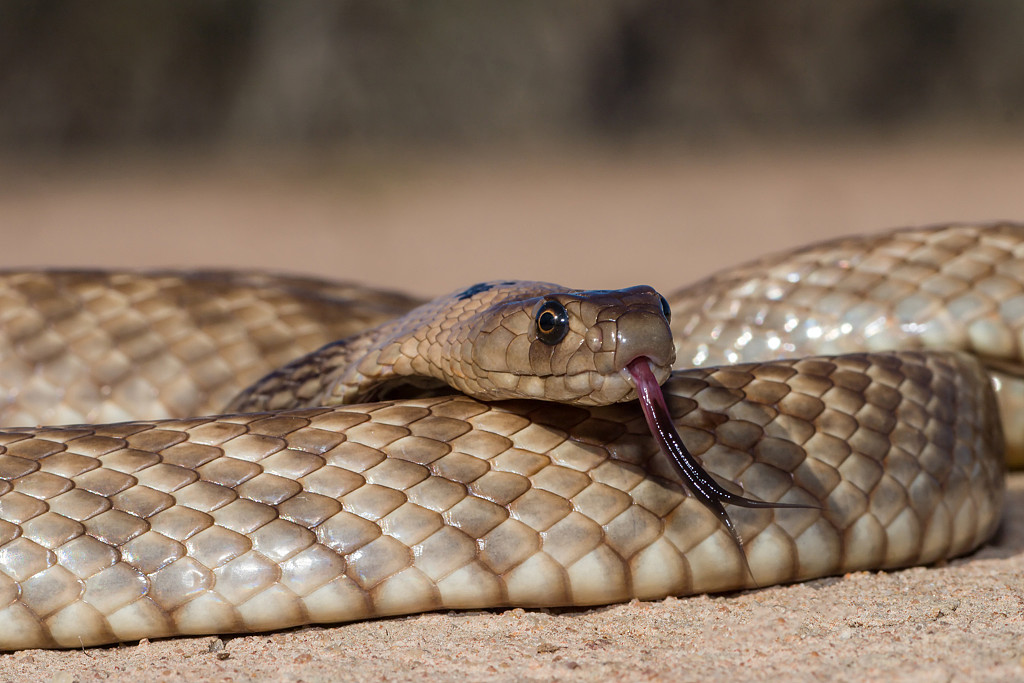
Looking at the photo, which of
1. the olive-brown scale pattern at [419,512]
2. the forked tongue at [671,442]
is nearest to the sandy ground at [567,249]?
the olive-brown scale pattern at [419,512]

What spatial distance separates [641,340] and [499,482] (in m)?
0.43

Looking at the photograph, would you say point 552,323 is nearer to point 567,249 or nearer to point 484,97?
point 567,249

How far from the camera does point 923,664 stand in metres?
1.95

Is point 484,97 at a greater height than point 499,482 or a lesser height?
lesser

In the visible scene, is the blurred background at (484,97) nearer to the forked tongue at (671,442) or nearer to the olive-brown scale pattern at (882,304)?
the olive-brown scale pattern at (882,304)

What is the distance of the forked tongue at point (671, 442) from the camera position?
7.41 ft

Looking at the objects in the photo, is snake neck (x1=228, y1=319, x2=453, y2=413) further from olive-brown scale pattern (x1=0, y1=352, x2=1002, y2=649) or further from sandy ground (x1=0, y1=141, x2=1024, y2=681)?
sandy ground (x1=0, y1=141, x2=1024, y2=681)

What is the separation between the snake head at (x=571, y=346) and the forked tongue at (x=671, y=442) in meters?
0.02

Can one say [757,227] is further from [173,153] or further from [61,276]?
[173,153]

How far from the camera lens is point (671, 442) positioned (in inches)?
90.8

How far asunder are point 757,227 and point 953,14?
996 centimetres

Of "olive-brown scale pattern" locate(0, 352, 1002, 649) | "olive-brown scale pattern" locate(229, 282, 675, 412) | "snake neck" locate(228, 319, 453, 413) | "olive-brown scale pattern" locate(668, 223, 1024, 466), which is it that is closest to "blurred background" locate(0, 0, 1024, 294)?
"olive-brown scale pattern" locate(668, 223, 1024, 466)

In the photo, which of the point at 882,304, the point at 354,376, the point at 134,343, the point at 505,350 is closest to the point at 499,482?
the point at 505,350

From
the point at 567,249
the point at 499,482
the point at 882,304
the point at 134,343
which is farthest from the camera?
the point at 567,249
